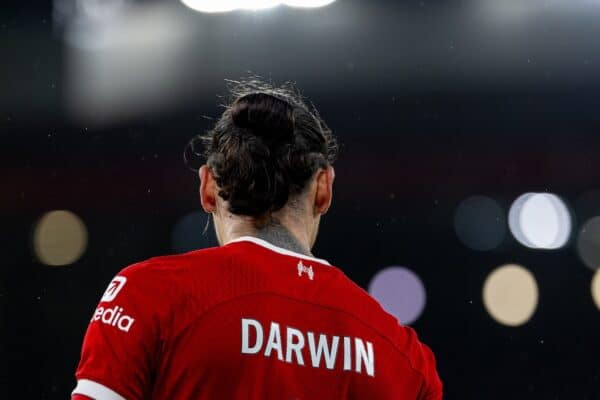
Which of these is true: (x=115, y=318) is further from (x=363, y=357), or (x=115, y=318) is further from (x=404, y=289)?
(x=404, y=289)

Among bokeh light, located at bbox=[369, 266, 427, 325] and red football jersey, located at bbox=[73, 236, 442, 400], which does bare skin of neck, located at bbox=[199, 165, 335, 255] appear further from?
bokeh light, located at bbox=[369, 266, 427, 325]

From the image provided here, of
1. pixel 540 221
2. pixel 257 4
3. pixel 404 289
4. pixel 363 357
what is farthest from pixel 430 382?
pixel 540 221

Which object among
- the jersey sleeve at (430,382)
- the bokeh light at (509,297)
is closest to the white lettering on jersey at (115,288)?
the jersey sleeve at (430,382)

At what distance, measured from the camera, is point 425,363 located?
1543 millimetres

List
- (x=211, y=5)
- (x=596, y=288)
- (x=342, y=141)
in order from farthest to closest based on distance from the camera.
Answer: (x=596, y=288) → (x=211, y=5) → (x=342, y=141)

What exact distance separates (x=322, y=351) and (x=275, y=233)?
20 cm

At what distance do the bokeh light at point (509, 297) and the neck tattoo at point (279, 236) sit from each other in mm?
19127

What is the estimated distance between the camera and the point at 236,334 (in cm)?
134

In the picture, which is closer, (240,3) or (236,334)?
(236,334)

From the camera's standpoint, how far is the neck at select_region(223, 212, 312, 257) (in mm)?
1461

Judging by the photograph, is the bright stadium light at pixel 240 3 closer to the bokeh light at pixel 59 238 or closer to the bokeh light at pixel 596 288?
the bokeh light at pixel 59 238

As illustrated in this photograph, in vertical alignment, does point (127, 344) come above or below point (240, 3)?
below

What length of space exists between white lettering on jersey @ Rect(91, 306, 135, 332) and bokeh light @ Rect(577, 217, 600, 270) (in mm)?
19357

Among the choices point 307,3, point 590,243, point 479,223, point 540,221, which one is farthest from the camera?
point 590,243
